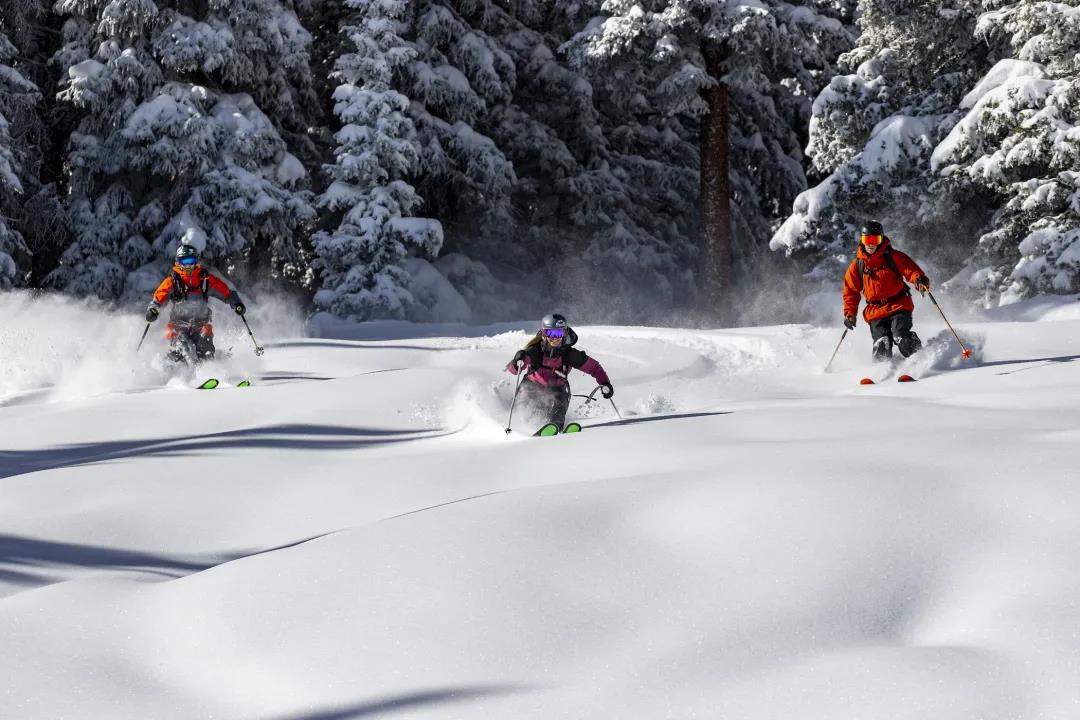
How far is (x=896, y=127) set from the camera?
19.2 m

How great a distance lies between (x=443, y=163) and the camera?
80.9 feet

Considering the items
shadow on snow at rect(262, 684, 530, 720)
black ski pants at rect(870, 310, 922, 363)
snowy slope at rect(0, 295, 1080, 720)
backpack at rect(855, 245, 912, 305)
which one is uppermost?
backpack at rect(855, 245, 912, 305)

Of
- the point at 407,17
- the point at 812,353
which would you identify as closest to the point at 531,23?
the point at 407,17

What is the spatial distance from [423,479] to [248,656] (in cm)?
320

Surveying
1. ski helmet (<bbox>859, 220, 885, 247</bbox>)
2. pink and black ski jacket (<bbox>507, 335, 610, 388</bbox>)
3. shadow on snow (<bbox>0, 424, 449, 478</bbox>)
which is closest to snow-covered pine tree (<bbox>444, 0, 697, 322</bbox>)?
ski helmet (<bbox>859, 220, 885, 247</bbox>)

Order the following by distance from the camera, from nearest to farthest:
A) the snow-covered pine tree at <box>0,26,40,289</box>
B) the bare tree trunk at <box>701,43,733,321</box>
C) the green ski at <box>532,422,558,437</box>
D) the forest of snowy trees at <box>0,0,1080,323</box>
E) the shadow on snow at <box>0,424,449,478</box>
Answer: the shadow on snow at <box>0,424,449,478</box> → the green ski at <box>532,422,558,437</box> → the forest of snowy trees at <box>0,0,1080,323</box> → the snow-covered pine tree at <box>0,26,40,289</box> → the bare tree trunk at <box>701,43,733,321</box>

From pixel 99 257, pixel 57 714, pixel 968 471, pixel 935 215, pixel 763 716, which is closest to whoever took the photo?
pixel 763 716

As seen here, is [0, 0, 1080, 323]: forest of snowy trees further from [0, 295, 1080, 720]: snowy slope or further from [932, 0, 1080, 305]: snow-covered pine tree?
[0, 295, 1080, 720]: snowy slope

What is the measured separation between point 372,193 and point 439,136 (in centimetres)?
375

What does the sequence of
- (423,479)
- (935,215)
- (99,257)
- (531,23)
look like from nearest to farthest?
(423,479) < (935,215) < (99,257) < (531,23)

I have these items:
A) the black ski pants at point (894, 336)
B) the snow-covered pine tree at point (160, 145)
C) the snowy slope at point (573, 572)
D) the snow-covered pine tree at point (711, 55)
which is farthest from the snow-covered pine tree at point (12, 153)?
the black ski pants at point (894, 336)

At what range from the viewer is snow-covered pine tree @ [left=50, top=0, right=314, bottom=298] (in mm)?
20547

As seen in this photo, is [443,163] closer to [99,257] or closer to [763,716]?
[99,257]

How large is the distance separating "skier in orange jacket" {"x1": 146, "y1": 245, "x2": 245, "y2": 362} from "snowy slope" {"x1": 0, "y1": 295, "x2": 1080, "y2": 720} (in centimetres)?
392
